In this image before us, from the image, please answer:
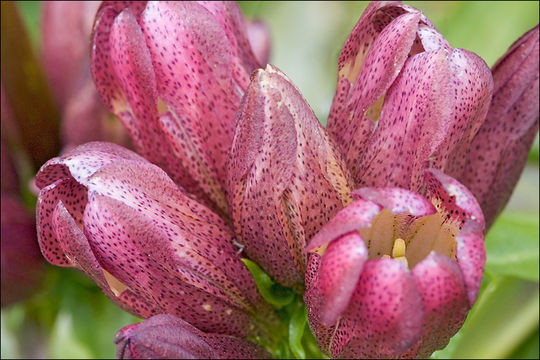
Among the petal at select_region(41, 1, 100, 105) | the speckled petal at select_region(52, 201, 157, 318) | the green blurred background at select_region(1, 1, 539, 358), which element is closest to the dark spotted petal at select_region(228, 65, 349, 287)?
the speckled petal at select_region(52, 201, 157, 318)

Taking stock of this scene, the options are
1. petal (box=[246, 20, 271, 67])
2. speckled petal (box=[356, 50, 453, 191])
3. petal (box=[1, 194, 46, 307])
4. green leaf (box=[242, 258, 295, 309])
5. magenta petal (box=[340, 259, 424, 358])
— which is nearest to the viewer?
magenta petal (box=[340, 259, 424, 358])

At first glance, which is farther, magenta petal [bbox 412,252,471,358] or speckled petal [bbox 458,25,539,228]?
speckled petal [bbox 458,25,539,228]

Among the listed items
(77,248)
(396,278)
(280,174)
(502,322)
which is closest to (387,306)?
(396,278)

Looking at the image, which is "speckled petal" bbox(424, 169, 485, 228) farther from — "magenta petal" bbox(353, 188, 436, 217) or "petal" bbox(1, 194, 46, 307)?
"petal" bbox(1, 194, 46, 307)

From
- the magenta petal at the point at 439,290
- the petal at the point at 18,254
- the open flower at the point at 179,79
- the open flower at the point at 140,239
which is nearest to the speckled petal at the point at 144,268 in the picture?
the open flower at the point at 140,239

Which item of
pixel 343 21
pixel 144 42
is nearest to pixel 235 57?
pixel 144 42

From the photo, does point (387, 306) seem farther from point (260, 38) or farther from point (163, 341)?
point (260, 38)
